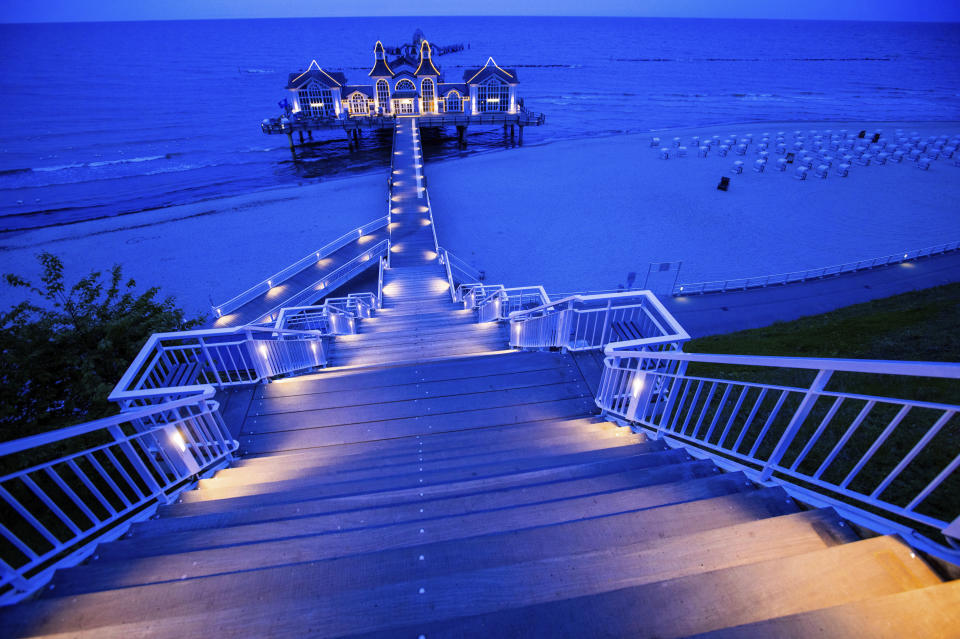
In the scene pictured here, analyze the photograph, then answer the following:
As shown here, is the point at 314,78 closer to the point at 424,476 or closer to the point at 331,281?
the point at 331,281

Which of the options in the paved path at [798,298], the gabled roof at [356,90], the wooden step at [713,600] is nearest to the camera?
the wooden step at [713,600]

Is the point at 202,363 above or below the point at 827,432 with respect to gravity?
above

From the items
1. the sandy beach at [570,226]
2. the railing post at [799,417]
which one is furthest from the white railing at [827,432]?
the sandy beach at [570,226]

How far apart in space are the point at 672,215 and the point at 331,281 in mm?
18897

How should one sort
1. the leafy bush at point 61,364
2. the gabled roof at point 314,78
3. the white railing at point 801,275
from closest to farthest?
the leafy bush at point 61,364 < the white railing at point 801,275 < the gabled roof at point 314,78

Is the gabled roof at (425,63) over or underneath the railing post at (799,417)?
over

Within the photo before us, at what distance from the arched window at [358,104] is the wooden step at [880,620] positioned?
46.8m

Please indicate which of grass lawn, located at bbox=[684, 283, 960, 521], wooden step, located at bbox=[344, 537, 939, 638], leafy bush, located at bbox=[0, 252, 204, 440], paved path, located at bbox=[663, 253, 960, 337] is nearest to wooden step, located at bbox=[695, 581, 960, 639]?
wooden step, located at bbox=[344, 537, 939, 638]

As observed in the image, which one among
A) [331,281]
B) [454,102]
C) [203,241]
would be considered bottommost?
[203,241]

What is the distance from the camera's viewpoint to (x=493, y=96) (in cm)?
4228

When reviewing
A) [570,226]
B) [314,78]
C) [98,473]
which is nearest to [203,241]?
[570,226]

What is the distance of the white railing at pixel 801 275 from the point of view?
16.6 meters

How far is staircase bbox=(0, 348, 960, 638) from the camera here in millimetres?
1999

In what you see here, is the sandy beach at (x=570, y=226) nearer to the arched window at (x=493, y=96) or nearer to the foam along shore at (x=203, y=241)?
the foam along shore at (x=203, y=241)
